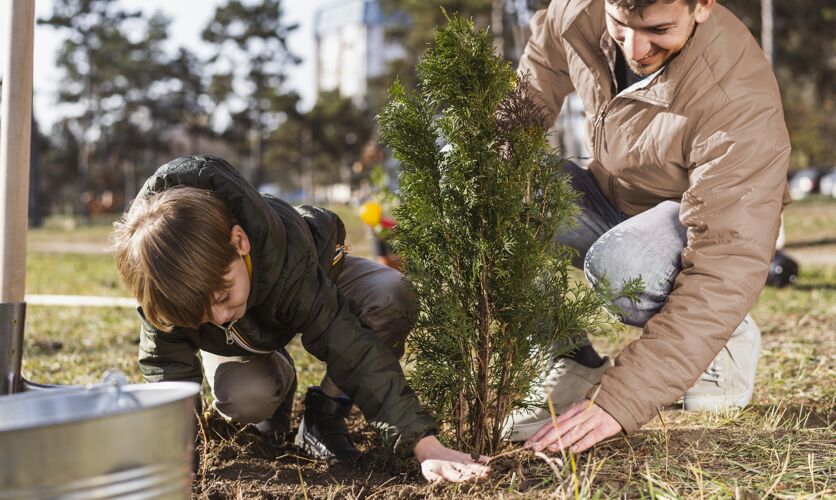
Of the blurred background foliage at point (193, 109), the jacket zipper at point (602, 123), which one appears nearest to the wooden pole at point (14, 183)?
the jacket zipper at point (602, 123)

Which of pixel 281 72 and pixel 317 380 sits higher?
pixel 281 72

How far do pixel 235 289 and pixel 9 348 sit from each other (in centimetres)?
81

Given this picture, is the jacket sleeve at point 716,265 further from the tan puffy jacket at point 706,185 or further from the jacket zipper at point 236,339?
the jacket zipper at point 236,339

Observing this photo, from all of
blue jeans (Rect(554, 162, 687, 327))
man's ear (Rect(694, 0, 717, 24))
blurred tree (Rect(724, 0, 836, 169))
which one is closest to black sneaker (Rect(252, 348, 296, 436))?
blue jeans (Rect(554, 162, 687, 327))

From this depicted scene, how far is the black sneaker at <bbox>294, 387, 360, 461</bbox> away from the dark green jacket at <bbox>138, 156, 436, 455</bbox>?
1.46 ft

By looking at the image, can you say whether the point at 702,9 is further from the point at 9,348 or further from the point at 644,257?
the point at 9,348

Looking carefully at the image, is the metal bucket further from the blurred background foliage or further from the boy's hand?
the blurred background foliage

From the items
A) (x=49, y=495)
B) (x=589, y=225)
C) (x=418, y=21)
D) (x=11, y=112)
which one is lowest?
(x=49, y=495)

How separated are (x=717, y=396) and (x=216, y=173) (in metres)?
2.13

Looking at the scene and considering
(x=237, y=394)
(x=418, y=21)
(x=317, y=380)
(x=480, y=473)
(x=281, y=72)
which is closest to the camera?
(x=480, y=473)

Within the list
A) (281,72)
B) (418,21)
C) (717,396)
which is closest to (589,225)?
(717,396)

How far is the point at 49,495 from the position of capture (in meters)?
1.34

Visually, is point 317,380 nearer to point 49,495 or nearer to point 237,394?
point 237,394

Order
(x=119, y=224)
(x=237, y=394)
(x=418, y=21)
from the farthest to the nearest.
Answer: (x=418, y=21) → (x=237, y=394) → (x=119, y=224)
